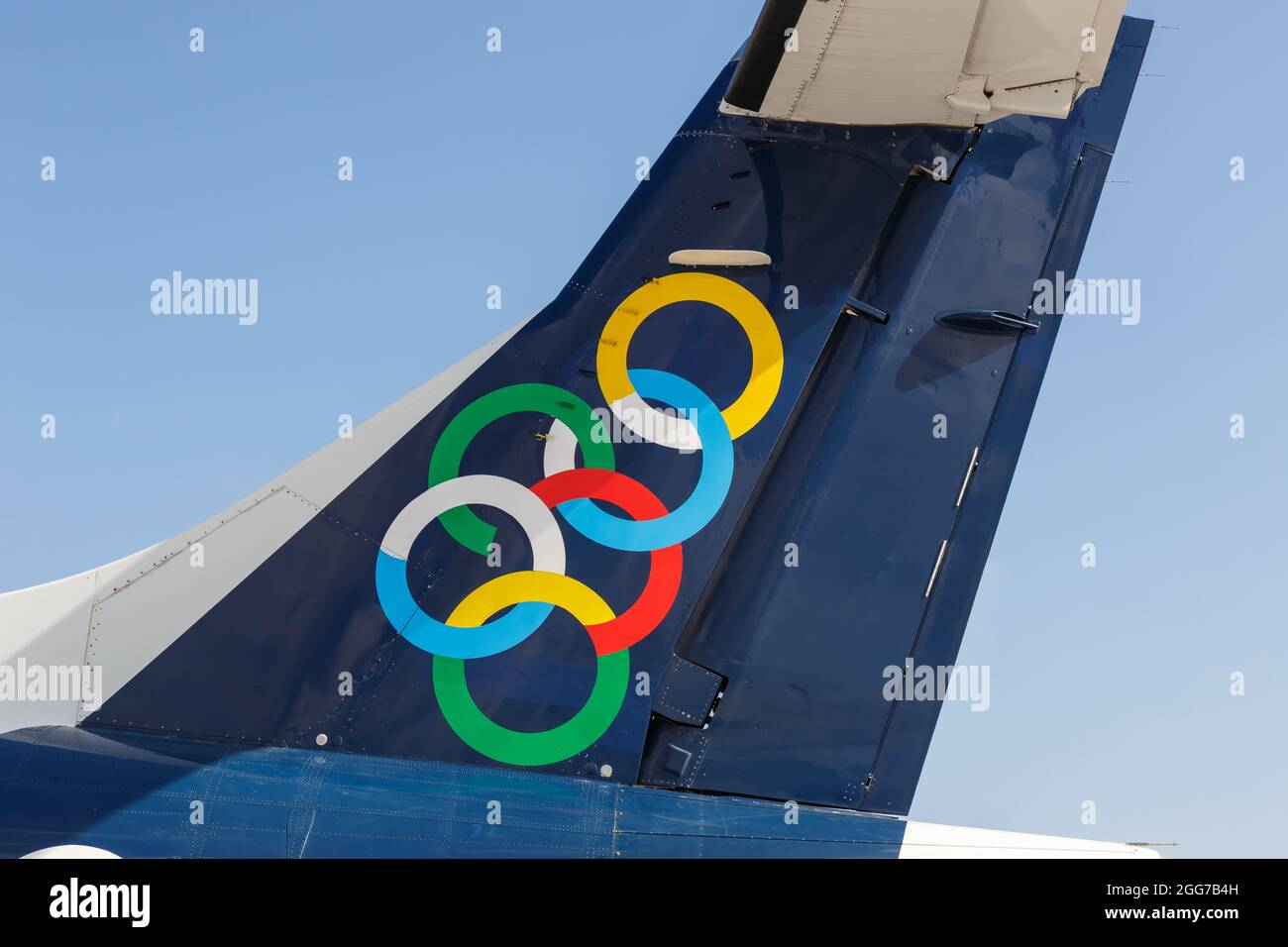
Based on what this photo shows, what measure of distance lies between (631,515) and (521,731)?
0.98 metres

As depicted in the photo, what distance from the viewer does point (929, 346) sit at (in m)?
5.33

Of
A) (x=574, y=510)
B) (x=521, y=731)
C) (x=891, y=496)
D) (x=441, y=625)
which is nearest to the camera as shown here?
(x=521, y=731)

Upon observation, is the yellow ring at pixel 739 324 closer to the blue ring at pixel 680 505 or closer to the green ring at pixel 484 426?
the blue ring at pixel 680 505

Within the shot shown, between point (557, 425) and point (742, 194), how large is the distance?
1.31m

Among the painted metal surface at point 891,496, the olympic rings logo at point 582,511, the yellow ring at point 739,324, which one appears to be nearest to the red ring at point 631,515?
the olympic rings logo at point 582,511

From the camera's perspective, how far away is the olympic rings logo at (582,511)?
15.7 ft

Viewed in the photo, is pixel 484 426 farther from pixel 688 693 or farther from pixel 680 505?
pixel 688 693

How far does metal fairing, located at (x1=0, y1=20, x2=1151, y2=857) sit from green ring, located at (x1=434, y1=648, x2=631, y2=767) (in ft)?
0.04

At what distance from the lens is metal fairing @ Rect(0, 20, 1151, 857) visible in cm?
438

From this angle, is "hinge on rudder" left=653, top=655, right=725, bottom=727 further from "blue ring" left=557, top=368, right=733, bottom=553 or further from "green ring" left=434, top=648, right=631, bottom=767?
"blue ring" left=557, top=368, right=733, bottom=553

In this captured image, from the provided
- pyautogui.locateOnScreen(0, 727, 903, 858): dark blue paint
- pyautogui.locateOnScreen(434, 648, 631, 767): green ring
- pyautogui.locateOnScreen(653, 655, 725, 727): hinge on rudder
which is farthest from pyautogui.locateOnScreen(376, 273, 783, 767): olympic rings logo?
pyautogui.locateOnScreen(0, 727, 903, 858): dark blue paint

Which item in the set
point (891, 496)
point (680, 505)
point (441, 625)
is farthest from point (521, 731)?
point (891, 496)

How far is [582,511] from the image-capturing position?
4984 millimetres
